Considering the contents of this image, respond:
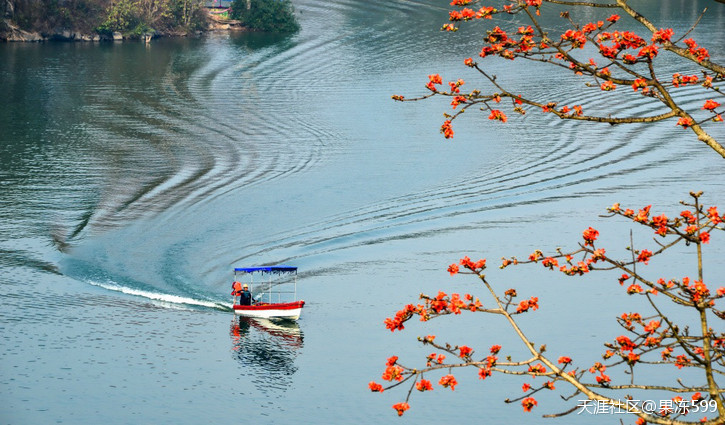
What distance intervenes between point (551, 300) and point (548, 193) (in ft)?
42.3

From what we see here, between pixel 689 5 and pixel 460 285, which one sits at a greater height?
pixel 689 5

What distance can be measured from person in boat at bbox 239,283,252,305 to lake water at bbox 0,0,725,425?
2.72ft

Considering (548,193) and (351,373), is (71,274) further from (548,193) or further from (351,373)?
(548,193)

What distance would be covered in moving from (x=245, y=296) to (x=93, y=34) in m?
80.7

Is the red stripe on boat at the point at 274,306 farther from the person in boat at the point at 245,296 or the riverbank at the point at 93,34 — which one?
the riverbank at the point at 93,34

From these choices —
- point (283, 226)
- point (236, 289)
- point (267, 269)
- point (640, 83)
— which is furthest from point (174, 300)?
point (640, 83)

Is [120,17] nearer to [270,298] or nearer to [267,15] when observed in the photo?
[267,15]

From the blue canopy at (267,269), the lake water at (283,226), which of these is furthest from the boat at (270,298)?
the lake water at (283,226)

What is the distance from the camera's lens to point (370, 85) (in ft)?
286

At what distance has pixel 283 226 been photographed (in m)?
52.4

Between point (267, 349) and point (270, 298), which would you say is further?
point (270, 298)

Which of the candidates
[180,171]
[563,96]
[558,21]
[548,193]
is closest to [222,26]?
[558,21]

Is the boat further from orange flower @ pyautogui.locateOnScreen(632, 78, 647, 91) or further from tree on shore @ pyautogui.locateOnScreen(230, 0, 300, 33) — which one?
tree on shore @ pyautogui.locateOnScreen(230, 0, 300, 33)

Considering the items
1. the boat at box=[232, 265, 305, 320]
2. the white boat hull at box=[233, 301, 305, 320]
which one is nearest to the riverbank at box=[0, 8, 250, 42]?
the boat at box=[232, 265, 305, 320]
